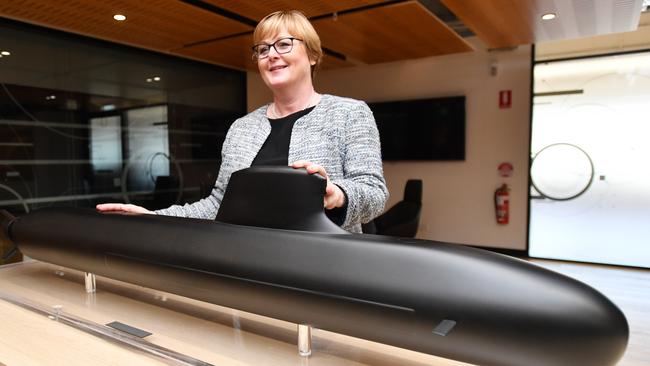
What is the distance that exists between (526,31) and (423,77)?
4.58 feet

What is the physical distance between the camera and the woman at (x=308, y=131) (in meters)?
0.88

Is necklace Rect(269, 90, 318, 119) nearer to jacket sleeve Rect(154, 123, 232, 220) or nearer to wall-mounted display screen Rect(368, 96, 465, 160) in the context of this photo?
jacket sleeve Rect(154, 123, 232, 220)

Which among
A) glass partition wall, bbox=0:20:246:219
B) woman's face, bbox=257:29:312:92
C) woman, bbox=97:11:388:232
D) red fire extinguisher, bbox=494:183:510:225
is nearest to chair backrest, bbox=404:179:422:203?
red fire extinguisher, bbox=494:183:510:225

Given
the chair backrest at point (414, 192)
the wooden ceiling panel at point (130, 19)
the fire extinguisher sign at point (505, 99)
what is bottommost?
the chair backrest at point (414, 192)

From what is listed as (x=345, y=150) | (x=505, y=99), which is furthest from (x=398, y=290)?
(x=505, y=99)

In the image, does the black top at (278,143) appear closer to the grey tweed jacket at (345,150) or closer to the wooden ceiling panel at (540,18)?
the grey tweed jacket at (345,150)

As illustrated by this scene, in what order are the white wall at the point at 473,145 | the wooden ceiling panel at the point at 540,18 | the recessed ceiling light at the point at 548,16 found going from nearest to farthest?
1. the wooden ceiling panel at the point at 540,18
2. the recessed ceiling light at the point at 548,16
3. the white wall at the point at 473,145

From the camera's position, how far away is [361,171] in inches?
34.9

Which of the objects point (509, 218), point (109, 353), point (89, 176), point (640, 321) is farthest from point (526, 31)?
point (89, 176)

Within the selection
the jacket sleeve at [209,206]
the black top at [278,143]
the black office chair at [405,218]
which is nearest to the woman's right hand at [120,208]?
the jacket sleeve at [209,206]

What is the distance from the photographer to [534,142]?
14.7 ft

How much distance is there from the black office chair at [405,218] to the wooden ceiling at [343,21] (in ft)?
4.75

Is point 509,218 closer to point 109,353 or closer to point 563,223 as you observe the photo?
point 563,223

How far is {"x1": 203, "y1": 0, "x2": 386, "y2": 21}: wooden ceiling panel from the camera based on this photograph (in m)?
3.00
